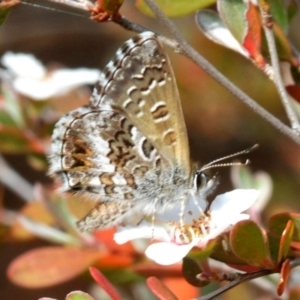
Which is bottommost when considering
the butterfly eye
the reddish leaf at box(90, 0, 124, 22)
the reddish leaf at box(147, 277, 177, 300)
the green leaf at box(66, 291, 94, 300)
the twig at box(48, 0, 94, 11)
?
the butterfly eye

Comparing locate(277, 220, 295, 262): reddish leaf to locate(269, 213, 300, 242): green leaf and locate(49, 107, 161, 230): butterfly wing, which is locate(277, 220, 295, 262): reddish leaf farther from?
locate(49, 107, 161, 230): butterfly wing

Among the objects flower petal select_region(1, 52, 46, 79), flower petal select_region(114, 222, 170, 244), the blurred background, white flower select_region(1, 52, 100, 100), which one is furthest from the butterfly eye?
the blurred background

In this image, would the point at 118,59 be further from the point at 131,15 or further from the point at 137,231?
the point at 131,15

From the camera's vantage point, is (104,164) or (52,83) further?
(52,83)

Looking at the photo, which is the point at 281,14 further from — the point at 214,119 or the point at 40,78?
the point at 214,119

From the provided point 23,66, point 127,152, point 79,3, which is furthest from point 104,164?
point 23,66

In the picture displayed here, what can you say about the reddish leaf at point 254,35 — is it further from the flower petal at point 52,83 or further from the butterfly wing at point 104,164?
the flower petal at point 52,83
